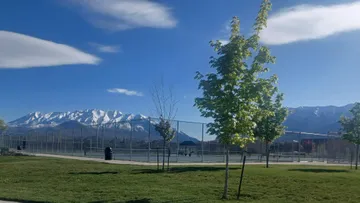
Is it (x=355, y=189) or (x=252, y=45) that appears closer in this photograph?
(x=252, y=45)

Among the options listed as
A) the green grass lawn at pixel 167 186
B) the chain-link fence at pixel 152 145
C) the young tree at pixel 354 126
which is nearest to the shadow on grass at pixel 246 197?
the green grass lawn at pixel 167 186

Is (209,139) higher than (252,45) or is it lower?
lower

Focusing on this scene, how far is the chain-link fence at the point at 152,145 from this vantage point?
33812mm

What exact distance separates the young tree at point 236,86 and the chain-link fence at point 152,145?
8205 mm

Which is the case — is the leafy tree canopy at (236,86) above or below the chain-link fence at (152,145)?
above

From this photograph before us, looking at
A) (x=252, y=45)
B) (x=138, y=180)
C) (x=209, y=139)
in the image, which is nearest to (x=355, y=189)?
(x=252, y=45)

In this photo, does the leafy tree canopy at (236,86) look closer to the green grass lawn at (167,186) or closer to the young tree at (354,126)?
the green grass lawn at (167,186)

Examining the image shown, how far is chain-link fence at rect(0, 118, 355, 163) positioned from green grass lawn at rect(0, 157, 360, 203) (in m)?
4.15

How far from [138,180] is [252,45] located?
25.0 feet

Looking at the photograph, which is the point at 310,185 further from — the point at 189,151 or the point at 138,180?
the point at 189,151

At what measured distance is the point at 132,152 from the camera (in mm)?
34688

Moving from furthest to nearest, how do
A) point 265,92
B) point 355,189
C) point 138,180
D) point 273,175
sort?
1. point 273,175
2. point 138,180
3. point 355,189
4. point 265,92

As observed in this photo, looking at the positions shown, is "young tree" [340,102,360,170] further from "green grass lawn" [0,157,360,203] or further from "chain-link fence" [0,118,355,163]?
"green grass lawn" [0,157,360,203]

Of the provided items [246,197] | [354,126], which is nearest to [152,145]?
[354,126]
